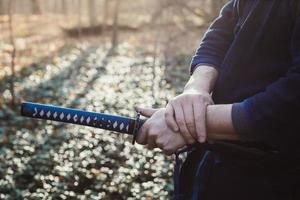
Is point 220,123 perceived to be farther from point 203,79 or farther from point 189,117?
point 203,79

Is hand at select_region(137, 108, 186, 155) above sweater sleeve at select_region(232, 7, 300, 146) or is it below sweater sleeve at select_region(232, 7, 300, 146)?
below

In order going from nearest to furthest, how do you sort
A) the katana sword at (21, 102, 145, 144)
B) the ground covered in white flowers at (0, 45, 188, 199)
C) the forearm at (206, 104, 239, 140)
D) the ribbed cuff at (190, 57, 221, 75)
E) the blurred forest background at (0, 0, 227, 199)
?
the forearm at (206, 104, 239, 140) → the katana sword at (21, 102, 145, 144) → the ribbed cuff at (190, 57, 221, 75) → the ground covered in white flowers at (0, 45, 188, 199) → the blurred forest background at (0, 0, 227, 199)

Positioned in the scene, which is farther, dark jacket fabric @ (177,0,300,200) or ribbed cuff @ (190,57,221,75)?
ribbed cuff @ (190,57,221,75)

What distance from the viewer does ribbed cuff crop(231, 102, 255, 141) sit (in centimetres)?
118

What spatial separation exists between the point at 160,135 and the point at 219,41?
1.61ft

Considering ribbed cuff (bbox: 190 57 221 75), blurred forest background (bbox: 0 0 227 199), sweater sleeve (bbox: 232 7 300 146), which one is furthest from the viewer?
blurred forest background (bbox: 0 0 227 199)

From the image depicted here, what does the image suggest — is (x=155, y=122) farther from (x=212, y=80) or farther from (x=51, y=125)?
(x=51, y=125)

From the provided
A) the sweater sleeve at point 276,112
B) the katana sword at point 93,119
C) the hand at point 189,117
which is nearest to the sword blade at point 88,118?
the katana sword at point 93,119

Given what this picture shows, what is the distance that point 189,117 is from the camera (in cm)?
125

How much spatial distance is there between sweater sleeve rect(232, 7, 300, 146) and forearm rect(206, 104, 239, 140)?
21 millimetres

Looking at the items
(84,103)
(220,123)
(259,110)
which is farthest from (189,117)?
(84,103)

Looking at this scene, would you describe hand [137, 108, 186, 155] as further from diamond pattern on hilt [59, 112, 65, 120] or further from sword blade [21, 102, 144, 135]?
diamond pattern on hilt [59, 112, 65, 120]

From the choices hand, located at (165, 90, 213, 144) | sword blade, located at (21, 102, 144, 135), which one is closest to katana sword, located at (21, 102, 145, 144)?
sword blade, located at (21, 102, 144, 135)

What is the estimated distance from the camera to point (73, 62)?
11.8 m
